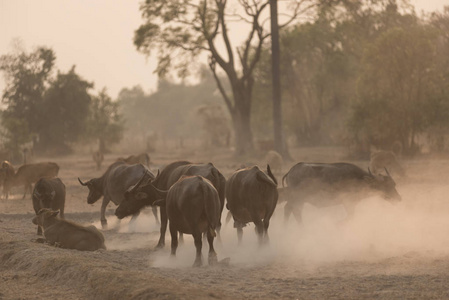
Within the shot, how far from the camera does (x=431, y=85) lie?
37094 millimetres

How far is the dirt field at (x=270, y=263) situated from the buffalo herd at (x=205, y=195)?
476 millimetres

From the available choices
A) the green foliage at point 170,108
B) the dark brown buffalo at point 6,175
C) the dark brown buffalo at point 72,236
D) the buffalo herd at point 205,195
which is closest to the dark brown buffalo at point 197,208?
the buffalo herd at point 205,195

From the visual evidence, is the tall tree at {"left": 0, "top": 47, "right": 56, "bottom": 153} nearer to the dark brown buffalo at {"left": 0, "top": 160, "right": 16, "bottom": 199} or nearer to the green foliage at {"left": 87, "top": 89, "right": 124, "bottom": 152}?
the green foliage at {"left": 87, "top": 89, "right": 124, "bottom": 152}

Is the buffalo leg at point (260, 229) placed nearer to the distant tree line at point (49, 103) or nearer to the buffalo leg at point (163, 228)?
the buffalo leg at point (163, 228)

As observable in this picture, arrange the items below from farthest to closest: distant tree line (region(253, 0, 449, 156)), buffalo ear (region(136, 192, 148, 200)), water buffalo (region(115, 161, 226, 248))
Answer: distant tree line (region(253, 0, 449, 156))
water buffalo (region(115, 161, 226, 248))
buffalo ear (region(136, 192, 148, 200))

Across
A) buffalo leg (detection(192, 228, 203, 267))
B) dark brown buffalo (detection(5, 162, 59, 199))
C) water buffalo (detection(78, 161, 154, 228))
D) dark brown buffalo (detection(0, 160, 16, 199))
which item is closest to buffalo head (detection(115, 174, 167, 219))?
buffalo leg (detection(192, 228, 203, 267))

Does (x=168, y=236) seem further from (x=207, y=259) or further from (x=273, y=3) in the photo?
(x=273, y=3)

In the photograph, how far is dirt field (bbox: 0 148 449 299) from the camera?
8.65 metres

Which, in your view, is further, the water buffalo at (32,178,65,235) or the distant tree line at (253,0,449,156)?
the distant tree line at (253,0,449,156)

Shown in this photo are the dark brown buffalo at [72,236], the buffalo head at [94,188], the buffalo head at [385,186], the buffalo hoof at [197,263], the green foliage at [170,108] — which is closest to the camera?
the buffalo hoof at [197,263]

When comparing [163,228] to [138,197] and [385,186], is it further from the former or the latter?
[385,186]

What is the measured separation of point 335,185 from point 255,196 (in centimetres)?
267

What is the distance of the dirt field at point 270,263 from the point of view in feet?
28.4

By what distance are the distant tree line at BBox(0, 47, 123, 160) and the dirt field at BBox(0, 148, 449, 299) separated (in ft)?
150
